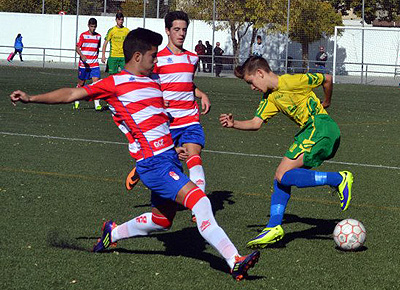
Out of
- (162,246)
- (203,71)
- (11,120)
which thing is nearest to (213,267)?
(162,246)

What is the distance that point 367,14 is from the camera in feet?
148

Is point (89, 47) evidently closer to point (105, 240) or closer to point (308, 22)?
point (105, 240)

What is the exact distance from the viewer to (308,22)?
40.1 m

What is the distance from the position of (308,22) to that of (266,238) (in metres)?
34.9

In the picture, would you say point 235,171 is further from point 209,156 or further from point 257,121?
point 257,121

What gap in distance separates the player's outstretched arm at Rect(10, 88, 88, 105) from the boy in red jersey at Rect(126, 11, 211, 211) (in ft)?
7.70

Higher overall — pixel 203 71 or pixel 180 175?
pixel 203 71

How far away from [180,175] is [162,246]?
3.37 ft

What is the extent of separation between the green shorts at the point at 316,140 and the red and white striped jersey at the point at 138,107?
4.80ft

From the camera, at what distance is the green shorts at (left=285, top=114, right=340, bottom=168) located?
6609 mm

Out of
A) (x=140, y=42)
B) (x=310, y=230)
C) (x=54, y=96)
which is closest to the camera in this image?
(x=54, y=96)

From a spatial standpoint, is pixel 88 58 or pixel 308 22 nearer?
pixel 88 58

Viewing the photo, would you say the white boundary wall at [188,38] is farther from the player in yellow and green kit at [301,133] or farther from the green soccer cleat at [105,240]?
the green soccer cleat at [105,240]

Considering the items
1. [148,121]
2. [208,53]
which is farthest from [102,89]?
[208,53]
